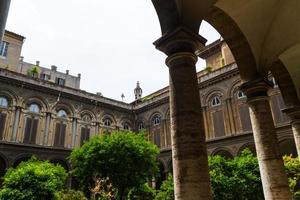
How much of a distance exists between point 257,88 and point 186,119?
3321mm

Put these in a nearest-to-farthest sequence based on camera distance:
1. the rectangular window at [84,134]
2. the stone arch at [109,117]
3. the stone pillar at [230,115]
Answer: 1. the stone pillar at [230,115]
2. the rectangular window at [84,134]
3. the stone arch at [109,117]

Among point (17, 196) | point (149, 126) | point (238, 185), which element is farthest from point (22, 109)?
point (238, 185)

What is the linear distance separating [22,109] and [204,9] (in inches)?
817

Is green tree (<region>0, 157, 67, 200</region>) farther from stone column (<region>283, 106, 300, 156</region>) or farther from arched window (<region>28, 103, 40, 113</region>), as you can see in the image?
stone column (<region>283, 106, 300, 156</region>)

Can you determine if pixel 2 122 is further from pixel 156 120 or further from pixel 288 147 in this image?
pixel 288 147

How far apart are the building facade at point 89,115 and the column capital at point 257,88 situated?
43.1 feet

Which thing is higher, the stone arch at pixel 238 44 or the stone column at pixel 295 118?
the stone arch at pixel 238 44

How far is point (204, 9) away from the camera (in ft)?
17.4

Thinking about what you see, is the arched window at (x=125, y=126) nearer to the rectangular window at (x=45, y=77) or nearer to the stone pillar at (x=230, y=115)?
the rectangular window at (x=45, y=77)

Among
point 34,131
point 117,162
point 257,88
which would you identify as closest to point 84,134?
point 34,131

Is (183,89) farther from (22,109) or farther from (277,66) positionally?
(22,109)

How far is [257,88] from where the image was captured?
6797 millimetres

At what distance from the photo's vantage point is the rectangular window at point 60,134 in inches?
937

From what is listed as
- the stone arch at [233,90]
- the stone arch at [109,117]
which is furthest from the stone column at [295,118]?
the stone arch at [109,117]
